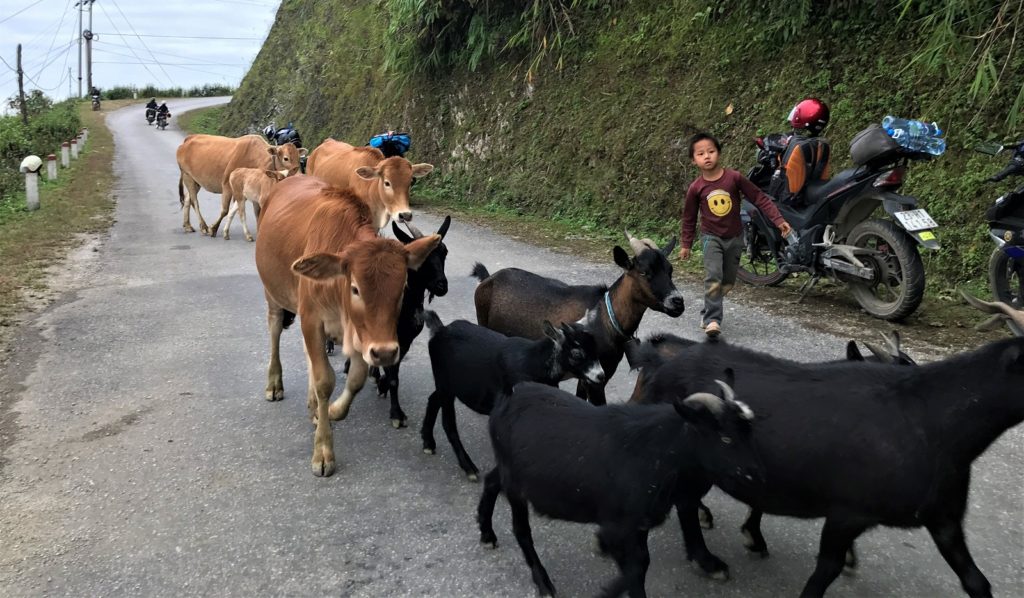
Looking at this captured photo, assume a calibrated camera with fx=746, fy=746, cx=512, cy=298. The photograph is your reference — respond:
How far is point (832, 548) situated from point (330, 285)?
9.47 ft

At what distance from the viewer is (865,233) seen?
6.98 metres

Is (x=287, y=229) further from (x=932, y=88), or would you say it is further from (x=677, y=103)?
(x=677, y=103)

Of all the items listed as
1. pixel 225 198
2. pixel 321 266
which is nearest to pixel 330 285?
pixel 321 266

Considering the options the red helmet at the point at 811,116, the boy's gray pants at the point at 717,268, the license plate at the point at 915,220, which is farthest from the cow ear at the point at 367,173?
the license plate at the point at 915,220

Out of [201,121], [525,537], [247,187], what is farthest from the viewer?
[201,121]

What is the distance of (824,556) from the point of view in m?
2.88

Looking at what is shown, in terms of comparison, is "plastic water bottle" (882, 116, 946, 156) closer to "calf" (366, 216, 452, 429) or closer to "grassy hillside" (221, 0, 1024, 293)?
"grassy hillside" (221, 0, 1024, 293)

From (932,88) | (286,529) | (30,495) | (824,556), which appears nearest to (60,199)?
(30,495)

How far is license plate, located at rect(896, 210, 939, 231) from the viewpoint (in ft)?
21.0

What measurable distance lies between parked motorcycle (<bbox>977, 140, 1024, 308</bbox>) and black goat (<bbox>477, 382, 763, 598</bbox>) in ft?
15.4

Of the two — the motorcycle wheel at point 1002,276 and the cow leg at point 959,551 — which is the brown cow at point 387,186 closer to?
the motorcycle wheel at point 1002,276

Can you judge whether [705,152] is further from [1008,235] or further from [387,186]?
[387,186]

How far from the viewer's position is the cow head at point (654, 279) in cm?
477

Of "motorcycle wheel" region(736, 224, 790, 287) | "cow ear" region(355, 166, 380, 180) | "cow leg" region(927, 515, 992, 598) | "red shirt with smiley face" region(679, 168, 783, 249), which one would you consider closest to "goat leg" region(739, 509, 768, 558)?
"cow leg" region(927, 515, 992, 598)
